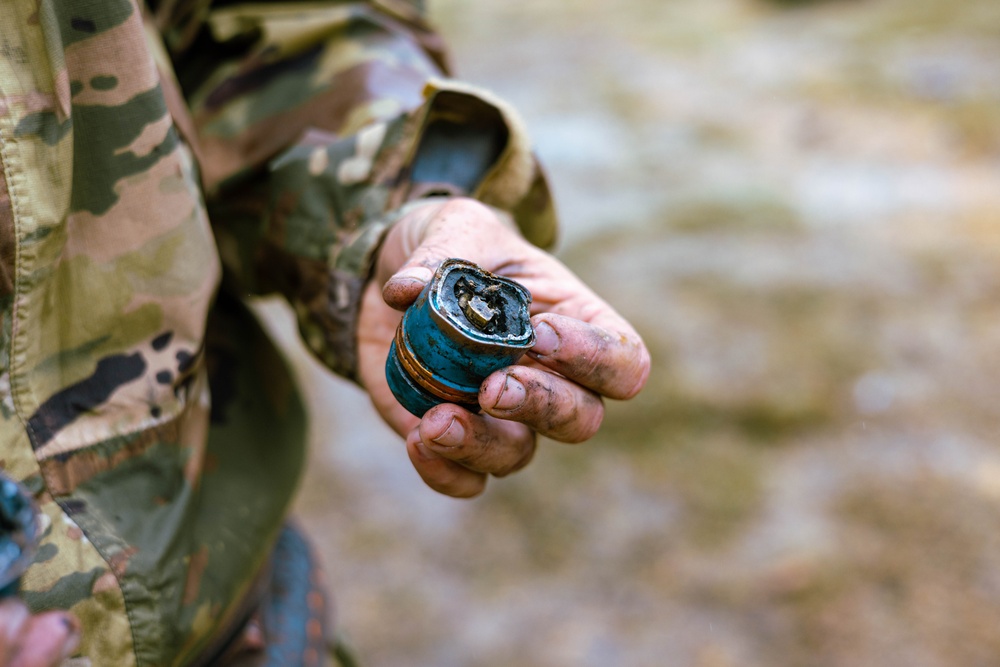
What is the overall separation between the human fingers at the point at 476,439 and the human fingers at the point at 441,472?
2cm

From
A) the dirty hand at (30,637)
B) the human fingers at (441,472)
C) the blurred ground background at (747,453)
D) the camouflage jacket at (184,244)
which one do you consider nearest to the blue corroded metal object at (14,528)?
the dirty hand at (30,637)

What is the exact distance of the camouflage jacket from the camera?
1176 mm

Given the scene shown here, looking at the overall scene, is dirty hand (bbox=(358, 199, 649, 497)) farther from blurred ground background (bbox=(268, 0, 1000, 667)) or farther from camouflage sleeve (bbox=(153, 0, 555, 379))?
blurred ground background (bbox=(268, 0, 1000, 667))

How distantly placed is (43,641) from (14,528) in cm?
14

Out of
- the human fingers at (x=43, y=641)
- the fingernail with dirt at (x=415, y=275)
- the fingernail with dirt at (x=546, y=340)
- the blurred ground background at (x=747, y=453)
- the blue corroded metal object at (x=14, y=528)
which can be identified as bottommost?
the blurred ground background at (x=747, y=453)

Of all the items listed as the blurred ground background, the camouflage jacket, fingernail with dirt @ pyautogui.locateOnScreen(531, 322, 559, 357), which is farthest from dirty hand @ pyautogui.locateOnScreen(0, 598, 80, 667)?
the blurred ground background

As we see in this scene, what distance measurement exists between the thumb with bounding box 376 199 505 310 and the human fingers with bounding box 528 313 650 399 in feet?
0.57

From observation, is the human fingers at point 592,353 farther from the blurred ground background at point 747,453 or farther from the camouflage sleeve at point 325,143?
the blurred ground background at point 747,453

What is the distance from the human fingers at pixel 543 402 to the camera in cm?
118

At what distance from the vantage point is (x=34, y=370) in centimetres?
119

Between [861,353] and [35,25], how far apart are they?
3.62 meters

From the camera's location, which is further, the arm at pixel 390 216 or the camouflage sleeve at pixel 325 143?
the camouflage sleeve at pixel 325 143

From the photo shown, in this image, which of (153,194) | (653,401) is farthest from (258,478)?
(653,401)

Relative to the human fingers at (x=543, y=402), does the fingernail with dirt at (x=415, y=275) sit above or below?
above
